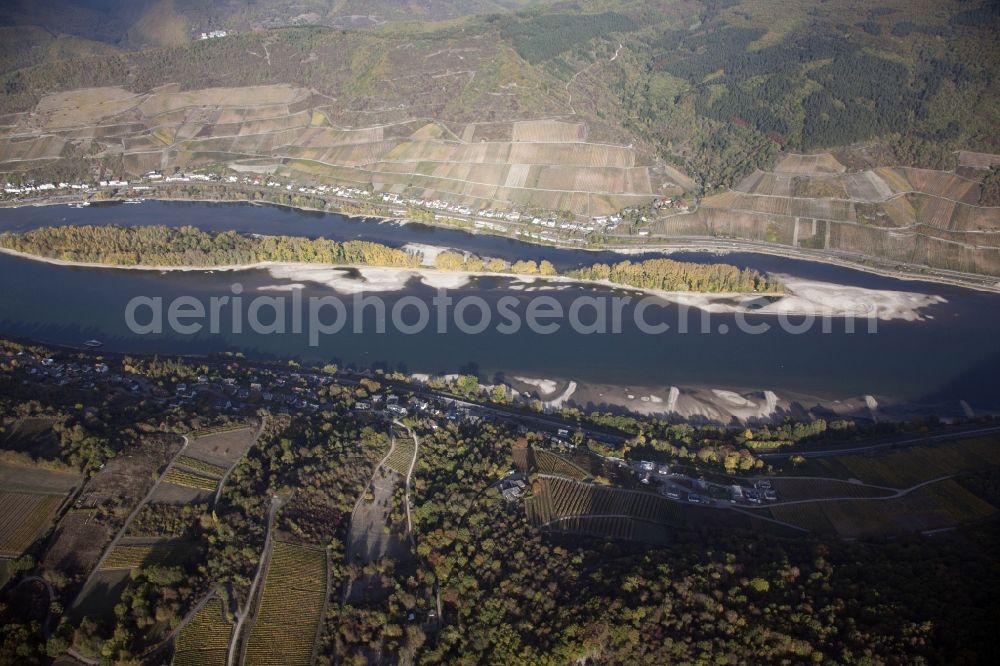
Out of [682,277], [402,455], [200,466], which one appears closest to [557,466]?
[402,455]

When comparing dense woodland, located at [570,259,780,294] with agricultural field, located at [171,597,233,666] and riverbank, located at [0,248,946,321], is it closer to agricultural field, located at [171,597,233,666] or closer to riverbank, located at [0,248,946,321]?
riverbank, located at [0,248,946,321]

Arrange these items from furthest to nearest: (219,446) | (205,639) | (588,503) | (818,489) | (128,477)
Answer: (818,489), (219,446), (588,503), (128,477), (205,639)

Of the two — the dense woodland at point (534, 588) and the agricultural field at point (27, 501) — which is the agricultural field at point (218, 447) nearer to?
the dense woodland at point (534, 588)

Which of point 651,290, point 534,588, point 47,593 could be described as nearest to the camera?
point 47,593

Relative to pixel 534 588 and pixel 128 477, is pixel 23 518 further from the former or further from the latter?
pixel 534 588

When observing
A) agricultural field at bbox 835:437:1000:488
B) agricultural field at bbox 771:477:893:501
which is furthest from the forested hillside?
agricultural field at bbox 771:477:893:501
